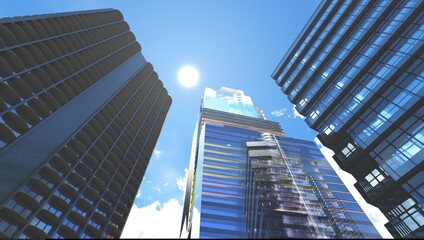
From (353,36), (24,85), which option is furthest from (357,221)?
(24,85)

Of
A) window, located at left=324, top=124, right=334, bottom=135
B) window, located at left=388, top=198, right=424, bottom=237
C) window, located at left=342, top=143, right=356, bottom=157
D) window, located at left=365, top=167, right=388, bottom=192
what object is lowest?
window, located at left=388, top=198, right=424, bottom=237

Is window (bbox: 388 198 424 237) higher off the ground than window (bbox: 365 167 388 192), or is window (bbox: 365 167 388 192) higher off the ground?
window (bbox: 365 167 388 192)

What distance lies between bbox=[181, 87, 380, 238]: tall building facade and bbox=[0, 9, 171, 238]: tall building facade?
18612mm

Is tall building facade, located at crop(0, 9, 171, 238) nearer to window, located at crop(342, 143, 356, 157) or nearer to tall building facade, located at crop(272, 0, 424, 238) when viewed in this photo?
tall building facade, located at crop(272, 0, 424, 238)

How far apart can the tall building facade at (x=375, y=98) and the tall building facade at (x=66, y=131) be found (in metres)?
40.4

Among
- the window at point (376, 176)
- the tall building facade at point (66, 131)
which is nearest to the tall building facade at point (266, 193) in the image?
the window at point (376, 176)

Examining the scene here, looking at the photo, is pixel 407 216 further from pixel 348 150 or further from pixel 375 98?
pixel 375 98

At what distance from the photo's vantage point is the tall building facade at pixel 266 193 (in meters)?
36.5

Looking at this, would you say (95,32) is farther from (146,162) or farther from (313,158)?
(313,158)

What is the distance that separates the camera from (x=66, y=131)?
172 feet

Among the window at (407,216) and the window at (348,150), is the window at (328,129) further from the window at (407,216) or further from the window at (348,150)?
the window at (407,216)

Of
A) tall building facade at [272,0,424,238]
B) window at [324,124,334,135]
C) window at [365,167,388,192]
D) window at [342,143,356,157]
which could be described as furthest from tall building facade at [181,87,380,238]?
window at [324,124,334,135]

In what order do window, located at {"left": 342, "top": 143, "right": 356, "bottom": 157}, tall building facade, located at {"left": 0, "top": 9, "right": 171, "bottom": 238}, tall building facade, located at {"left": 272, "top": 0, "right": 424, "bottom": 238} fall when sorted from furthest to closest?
window, located at {"left": 342, "top": 143, "right": 356, "bottom": 157}
tall building facade, located at {"left": 0, "top": 9, "right": 171, "bottom": 238}
tall building facade, located at {"left": 272, "top": 0, "right": 424, "bottom": 238}

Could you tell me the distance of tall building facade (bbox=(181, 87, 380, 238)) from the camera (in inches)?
1437
